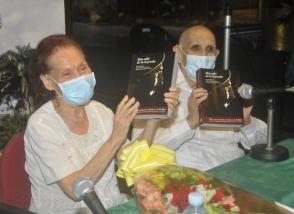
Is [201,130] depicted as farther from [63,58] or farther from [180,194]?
[180,194]

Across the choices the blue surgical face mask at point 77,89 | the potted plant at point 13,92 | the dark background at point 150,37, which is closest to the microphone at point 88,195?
the blue surgical face mask at point 77,89

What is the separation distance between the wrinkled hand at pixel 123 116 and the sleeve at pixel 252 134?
86cm

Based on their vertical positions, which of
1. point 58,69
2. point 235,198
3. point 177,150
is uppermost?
point 58,69

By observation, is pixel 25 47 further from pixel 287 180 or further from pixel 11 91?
pixel 287 180

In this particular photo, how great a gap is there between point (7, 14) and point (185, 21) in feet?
12.1

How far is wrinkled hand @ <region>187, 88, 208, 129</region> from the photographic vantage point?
2.11 m

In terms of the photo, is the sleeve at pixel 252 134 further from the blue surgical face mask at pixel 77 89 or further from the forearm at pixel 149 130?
the blue surgical face mask at pixel 77 89

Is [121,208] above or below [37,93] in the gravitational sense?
below

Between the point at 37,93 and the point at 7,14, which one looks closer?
the point at 37,93

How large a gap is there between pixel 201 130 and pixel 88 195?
160cm

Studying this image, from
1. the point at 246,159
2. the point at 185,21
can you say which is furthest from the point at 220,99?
the point at 185,21

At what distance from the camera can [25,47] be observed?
3590mm

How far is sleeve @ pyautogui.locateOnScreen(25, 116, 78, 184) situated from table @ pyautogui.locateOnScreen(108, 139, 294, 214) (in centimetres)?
30

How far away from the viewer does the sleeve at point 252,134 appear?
2504 mm
